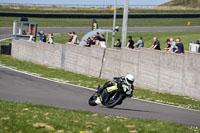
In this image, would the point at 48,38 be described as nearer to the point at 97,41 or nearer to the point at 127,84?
the point at 97,41

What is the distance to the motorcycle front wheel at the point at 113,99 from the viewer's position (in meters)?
14.4

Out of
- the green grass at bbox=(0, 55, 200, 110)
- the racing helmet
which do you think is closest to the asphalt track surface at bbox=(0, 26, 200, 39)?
the green grass at bbox=(0, 55, 200, 110)

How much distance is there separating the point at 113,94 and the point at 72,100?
2564mm

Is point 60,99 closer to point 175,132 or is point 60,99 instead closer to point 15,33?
point 175,132

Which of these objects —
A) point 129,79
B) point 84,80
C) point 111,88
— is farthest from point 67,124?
point 84,80

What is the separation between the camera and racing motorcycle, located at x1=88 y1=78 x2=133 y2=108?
46.6 ft

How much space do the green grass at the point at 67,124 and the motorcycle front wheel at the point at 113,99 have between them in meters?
2.30

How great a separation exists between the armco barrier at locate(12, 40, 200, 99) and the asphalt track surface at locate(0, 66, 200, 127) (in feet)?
9.39

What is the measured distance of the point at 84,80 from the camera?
23172mm

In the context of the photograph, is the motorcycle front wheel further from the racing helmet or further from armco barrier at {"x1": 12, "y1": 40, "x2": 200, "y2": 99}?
armco barrier at {"x1": 12, "y1": 40, "x2": 200, "y2": 99}

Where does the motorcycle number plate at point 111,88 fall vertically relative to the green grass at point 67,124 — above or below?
above

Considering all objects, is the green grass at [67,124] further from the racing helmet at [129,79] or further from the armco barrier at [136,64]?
the armco barrier at [136,64]

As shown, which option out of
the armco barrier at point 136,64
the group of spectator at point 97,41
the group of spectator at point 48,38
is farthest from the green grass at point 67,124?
the group of spectator at point 48,38

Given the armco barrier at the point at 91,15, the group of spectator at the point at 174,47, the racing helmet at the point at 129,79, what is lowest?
the racing helmet at the point at 129,79
